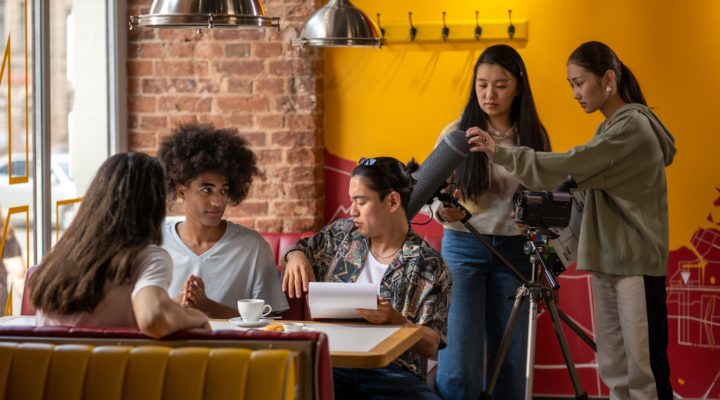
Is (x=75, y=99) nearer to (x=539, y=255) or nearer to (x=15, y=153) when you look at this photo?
(x=15, y=153)

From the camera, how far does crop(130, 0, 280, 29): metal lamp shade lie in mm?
2611

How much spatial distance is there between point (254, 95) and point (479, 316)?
1.45 metres

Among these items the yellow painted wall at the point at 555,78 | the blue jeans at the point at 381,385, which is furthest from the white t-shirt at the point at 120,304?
the yellow painted wall at the point at 555,78

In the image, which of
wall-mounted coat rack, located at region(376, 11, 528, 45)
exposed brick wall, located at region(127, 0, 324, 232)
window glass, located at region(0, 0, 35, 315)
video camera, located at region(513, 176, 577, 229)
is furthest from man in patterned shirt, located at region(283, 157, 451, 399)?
wall-mounted coat rack, located at region(376, 11, 528, 45)

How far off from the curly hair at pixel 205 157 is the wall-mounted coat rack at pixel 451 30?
134cm

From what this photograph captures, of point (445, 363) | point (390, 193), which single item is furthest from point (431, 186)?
point (445, 363)

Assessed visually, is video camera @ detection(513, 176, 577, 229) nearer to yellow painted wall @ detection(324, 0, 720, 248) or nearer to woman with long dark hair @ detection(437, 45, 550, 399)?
woman with long dark hair @ detection(437, 45, 550, 399)

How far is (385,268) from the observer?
3029 millimetres

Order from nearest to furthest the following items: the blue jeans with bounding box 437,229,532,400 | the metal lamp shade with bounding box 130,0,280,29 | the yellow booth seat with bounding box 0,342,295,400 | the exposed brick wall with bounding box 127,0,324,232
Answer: the yellow booth seat with bounding box 0,342,295,400 → the metal lamp shade with bounding box 130,0,280,29 → the blue jeans with bounding box 437,229,532,400 → the exposed brick wall with bounding box 127,0,324,232

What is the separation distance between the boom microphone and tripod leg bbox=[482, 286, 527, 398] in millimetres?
487

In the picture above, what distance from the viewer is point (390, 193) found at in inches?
121

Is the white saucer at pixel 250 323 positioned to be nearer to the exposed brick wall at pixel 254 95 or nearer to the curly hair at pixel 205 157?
the curly hair at pixel 205 157

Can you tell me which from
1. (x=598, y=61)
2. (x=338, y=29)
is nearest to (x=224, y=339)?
(x=338, y=29)

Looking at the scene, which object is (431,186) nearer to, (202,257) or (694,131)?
(202,257)
